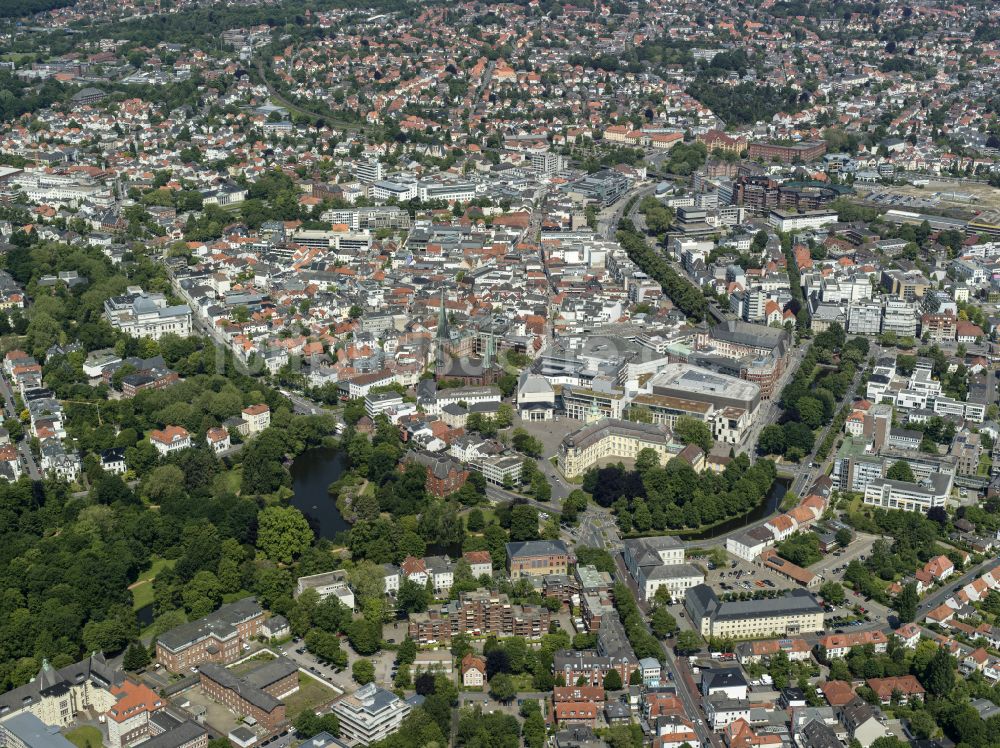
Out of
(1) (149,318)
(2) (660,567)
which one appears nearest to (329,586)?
(2) (660,567)

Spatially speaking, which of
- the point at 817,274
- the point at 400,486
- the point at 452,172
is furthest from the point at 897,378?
the point at 452,172

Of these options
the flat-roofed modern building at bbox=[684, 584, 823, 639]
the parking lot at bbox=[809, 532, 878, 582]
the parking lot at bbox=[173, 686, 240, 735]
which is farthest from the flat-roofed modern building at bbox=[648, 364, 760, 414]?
the parking lot at bbox=[173, 686, 240, 735]

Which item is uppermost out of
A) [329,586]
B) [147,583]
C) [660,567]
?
[329,586]

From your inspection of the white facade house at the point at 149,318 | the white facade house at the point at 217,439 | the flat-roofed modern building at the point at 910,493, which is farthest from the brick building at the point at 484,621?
the white facade house at the point at 149,318

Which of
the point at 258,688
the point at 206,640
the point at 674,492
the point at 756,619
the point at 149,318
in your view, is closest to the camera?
the point at 258,688

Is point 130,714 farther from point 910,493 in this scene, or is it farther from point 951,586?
point 910,493

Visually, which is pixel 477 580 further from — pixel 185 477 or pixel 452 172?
pixel 452 172
